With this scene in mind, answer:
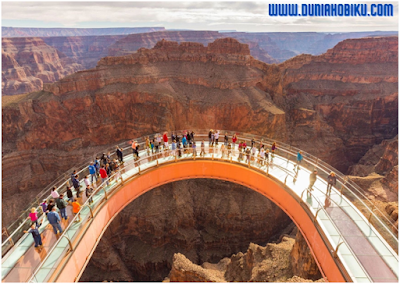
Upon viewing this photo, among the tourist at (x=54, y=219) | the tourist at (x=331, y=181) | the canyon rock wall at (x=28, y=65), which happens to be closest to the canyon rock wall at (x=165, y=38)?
the canyon rock wall at (x=28, y=65)

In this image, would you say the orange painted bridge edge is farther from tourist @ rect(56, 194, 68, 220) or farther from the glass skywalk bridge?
tourist @ rect(56, 194, 68, 220)

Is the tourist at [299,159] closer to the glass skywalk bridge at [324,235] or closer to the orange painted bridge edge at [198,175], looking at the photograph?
the glass skywalk bridge at [324,235]

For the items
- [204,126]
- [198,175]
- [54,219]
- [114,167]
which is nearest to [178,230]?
[198,175]

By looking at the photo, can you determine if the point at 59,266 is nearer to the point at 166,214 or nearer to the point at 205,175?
the point at 205,175

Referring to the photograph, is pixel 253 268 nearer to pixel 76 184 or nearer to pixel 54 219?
pixel 76 184

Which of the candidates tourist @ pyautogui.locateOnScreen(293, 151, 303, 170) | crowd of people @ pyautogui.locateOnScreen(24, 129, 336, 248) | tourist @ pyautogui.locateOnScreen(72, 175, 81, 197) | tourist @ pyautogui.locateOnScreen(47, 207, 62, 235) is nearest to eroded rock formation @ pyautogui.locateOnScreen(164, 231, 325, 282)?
tourist @ pyautogui.locateOnScreen(293, 151, 303, 170)
